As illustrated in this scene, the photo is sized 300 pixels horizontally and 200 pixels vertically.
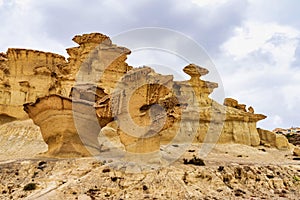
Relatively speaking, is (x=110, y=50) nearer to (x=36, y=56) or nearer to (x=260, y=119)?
(x=36, y=56)

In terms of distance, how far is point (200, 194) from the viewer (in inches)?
543

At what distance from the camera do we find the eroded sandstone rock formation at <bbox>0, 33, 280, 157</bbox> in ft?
58.3

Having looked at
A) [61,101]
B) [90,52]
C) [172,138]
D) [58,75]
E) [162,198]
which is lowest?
[162,198]

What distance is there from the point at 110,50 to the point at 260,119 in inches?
696

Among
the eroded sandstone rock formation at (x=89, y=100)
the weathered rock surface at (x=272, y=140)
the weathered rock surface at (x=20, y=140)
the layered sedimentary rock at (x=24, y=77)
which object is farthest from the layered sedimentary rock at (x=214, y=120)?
the layered sedimentary rock at (x=24, y=77)

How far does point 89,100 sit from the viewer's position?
21391 mm

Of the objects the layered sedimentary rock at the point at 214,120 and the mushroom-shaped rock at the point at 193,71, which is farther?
the mushroom-shaped rock at the point at 193,71

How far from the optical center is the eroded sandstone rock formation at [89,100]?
17766mm

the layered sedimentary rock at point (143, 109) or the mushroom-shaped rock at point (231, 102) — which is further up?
the mushroom-shaped rock at point (231, 102)

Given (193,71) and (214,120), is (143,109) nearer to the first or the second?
(214,120)

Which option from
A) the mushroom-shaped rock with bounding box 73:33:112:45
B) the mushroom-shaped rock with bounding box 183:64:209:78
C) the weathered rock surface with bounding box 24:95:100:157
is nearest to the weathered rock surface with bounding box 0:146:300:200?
the weathered rock surface with bounding box 24:95:100:157

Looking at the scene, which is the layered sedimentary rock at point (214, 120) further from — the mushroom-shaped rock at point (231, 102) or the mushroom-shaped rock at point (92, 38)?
the mushroom-shaped rock at point (92, 38)

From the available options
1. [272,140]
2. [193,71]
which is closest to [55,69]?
[193,71]

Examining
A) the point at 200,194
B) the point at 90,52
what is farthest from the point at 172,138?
the point at 200,194
